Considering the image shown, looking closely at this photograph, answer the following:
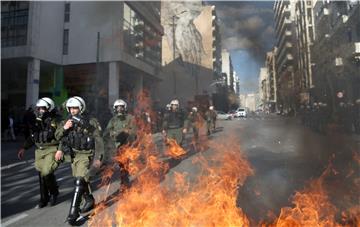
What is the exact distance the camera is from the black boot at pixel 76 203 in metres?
3.92

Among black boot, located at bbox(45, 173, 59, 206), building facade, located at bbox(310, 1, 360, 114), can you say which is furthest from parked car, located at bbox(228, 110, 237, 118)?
black boot, located at bbox(45, 173, 59, 206)

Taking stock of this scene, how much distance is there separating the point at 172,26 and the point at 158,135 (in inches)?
119

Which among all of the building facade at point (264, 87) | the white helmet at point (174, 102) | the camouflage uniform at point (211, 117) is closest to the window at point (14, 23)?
the white helmet at point (174, 102)

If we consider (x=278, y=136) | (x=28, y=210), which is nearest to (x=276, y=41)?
(x=278, y=136)

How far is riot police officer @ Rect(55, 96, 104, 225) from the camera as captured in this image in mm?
4055

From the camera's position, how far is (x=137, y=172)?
6234 millimetres

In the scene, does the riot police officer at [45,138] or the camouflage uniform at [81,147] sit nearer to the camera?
the camouflage uniform at [81,147]

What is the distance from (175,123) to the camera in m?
6.29

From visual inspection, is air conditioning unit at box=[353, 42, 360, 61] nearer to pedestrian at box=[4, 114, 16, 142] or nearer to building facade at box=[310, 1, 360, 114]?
building facade at box=[310, 1, 360, 114]

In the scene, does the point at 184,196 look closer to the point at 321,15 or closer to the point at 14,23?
the point at 321,15

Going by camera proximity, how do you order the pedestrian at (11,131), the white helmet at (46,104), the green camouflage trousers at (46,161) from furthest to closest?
the pedestrian at (11,131) → the green camouflage trousers at (46,161) → the white helmet at (46,104)

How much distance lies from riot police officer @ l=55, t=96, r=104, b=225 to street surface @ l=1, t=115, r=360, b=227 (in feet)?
1.60

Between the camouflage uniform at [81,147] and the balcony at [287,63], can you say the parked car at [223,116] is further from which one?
the camouflage uniform at [81,147]

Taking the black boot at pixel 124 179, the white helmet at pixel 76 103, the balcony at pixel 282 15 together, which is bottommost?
the black boot at pixel 124 179
